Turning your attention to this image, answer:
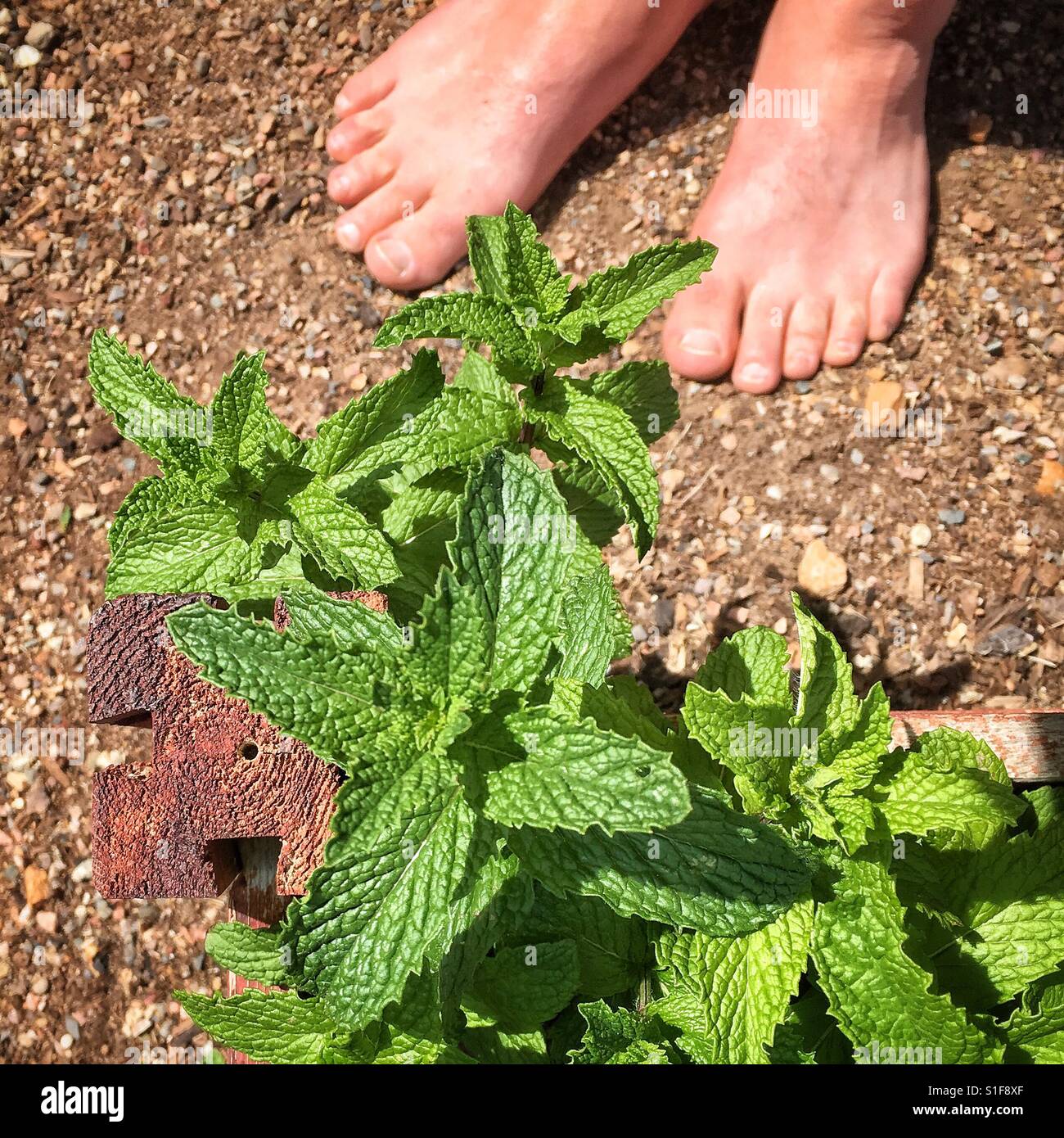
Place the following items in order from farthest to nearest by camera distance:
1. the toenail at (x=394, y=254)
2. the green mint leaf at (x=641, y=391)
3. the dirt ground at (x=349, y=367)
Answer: the toenail at (x=394, y=254)
the dirt ground at (x=349, y=367)
the green mint leaf at (x=641, y=391)

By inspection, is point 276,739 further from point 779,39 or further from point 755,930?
point 779,39

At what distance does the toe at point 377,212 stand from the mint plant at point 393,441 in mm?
1007

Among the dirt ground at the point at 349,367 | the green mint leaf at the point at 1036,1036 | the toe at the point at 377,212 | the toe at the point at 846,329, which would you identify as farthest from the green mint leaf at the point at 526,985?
the toe at the point at 377,212

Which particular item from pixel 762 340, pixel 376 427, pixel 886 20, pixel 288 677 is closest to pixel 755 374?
pixel 762 340

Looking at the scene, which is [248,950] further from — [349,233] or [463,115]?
[463,115]

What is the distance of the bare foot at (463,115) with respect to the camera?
201 cm

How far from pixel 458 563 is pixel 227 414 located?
335 millimetres

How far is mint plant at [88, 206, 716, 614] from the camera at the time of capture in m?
1.10

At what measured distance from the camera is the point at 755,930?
1007mm

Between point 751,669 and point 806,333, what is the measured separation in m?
1.06

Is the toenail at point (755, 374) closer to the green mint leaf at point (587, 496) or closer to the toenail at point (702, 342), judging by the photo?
the toenail at point (702, 342)

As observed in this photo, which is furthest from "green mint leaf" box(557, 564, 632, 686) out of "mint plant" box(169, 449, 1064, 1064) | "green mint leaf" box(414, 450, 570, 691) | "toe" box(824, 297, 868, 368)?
"toe" box(824, 297, 868, 368)

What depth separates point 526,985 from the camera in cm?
110
